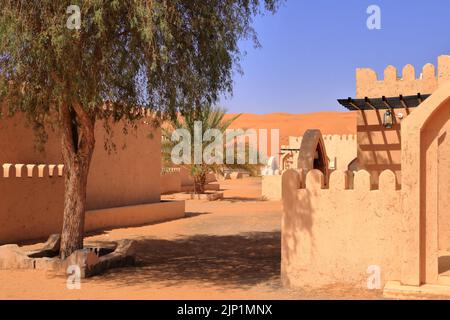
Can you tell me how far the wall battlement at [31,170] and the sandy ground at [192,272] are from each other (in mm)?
1996

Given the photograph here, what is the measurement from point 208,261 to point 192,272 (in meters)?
1.34

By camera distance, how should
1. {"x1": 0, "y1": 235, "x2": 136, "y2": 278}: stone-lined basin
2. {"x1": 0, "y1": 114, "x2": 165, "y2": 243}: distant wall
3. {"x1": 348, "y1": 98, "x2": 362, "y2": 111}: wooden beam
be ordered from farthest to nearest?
{"x1": 0, "y1": 114, "x2": 165, "y2": 243}: distant wall
{"x1": 348, "y1": 98, "x2": 362, "y2": 111}: wooden beam
{"x1": 0, "y1": 235, "x2": 136, "y2": 278}: stone-lined basin

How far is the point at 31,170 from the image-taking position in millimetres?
13641

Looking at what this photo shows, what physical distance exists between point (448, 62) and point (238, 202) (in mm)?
15839

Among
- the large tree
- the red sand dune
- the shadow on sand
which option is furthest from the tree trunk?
the red sand dune

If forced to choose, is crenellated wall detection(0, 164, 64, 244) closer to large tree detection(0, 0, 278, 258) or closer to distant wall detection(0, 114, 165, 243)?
distant wall detection(0, 114, 165, 243)

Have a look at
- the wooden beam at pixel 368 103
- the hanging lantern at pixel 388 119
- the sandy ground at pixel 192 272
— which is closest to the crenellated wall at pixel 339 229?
the sandy ground at pixel 192 272

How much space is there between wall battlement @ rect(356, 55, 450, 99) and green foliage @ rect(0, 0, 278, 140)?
324cm

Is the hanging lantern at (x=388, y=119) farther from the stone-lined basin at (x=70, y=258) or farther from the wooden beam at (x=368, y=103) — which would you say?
the stone-lined basin at (x=70, y=258)

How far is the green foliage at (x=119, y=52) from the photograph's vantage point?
862 centimetres

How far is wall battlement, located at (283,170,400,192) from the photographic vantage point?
304 inches

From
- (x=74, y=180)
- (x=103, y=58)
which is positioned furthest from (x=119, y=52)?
(x=74, y=180)

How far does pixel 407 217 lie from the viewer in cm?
734

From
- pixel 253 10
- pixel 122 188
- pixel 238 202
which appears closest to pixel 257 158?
pixel 238 202
